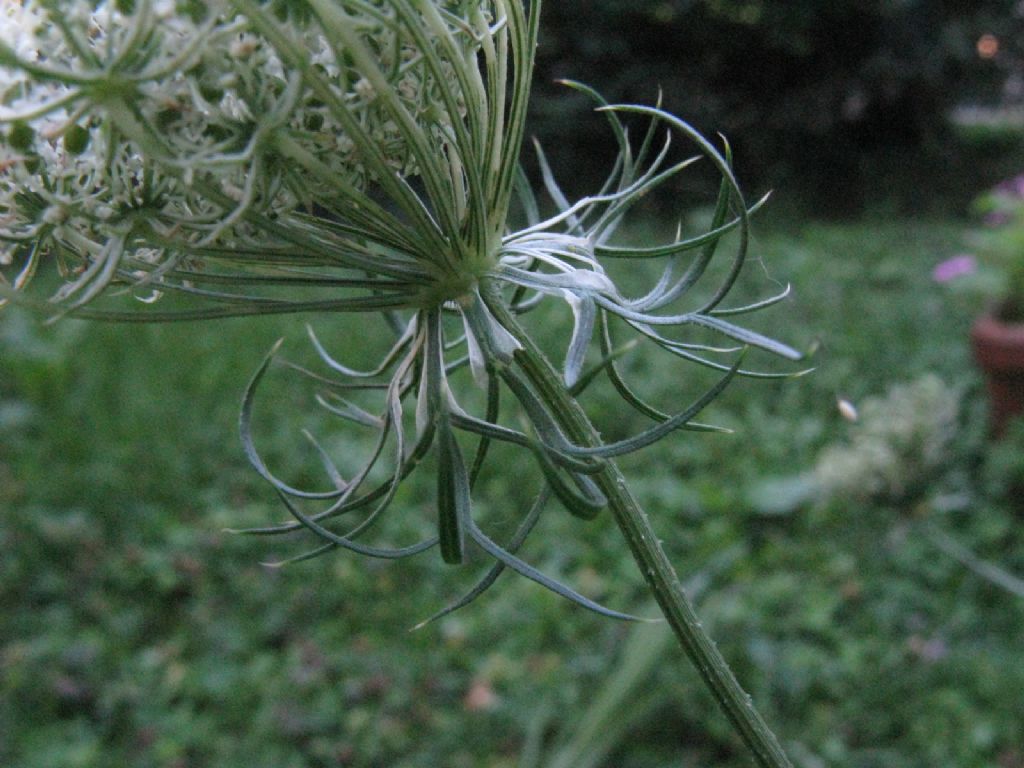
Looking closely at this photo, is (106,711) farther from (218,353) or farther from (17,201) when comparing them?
(17,201)

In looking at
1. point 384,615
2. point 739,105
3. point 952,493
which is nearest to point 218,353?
point 384,615

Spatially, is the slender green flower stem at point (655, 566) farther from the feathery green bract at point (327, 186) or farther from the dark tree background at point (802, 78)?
the dark tree background at point (802, 78)

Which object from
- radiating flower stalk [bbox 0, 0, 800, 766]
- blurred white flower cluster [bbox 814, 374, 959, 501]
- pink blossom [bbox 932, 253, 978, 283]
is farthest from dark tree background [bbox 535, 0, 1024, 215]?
radiating flower stalk [bbox 0, 0, 800, 766]

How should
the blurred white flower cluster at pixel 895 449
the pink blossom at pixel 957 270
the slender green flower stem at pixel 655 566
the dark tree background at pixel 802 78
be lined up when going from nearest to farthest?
1. the slender green flower stem at pixel 655 566
2. the blurred white flower cluster at pixel 895 449
3. the pink blossom at pixel 957 270
4. the dark tree background at pixel 802 78

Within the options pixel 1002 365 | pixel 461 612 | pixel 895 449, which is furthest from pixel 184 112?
pixel 1002 365

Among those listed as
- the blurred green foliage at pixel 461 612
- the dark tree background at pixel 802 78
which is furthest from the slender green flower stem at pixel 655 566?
the dark tree background at pixel 802 78
